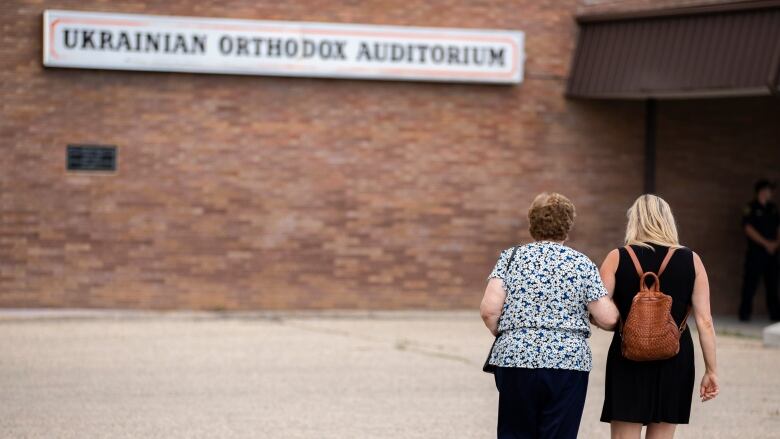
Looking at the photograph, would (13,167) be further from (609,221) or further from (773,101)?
(773,101)

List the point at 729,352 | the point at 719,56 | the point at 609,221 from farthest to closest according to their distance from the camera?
the point at 609,221, the point at 719,56, the point at 729,352

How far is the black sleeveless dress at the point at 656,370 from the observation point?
6.05 meters

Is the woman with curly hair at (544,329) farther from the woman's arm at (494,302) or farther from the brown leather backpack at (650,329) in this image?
the brown leather backpack at (650,329)

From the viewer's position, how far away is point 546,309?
5.71 meters

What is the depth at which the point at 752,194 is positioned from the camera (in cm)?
1853

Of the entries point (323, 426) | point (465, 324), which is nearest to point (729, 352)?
point (465, 324)

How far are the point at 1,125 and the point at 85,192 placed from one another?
4.52 ft

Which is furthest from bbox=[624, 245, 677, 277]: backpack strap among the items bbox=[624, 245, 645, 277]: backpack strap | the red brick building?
the red brick building

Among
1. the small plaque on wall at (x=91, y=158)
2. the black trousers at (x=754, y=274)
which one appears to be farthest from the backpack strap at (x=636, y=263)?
the black trousers at (x=754, y=274)

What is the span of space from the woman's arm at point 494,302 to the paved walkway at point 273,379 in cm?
303

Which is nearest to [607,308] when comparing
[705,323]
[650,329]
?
[650,329]

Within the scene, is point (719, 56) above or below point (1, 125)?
above

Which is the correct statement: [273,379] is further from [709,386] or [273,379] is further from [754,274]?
[754,274]

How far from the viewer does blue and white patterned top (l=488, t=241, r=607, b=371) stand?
5695 mm
